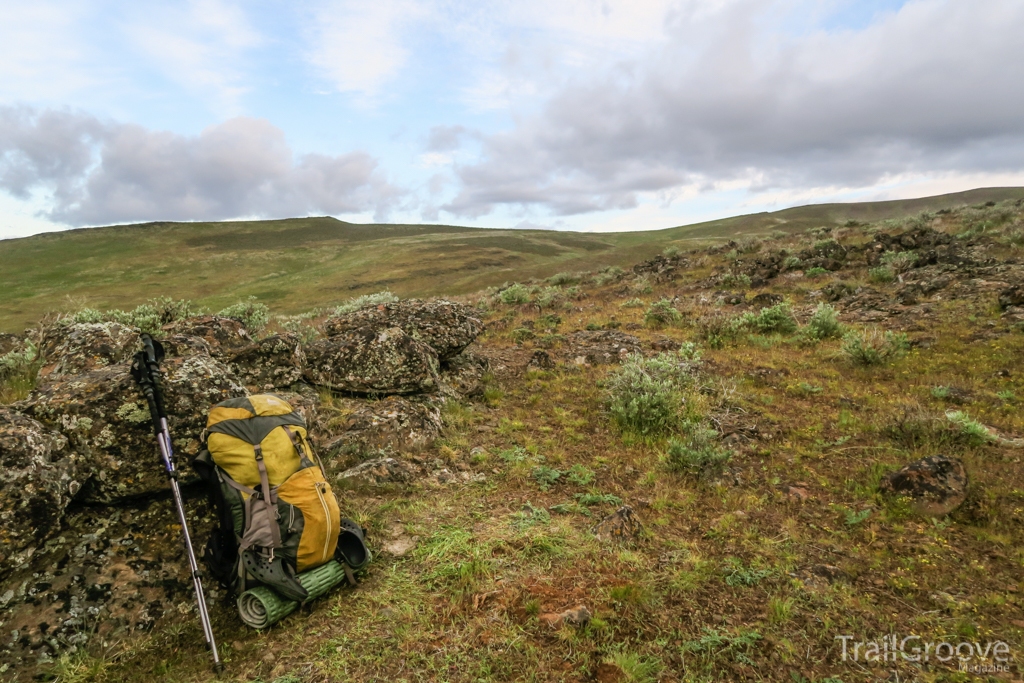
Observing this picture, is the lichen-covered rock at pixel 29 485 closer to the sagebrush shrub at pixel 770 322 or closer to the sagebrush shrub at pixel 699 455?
the sagebrush shrub at pixel 699 455

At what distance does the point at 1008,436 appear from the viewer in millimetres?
7121

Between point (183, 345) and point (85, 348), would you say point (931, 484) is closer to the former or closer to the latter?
point (183, 345)

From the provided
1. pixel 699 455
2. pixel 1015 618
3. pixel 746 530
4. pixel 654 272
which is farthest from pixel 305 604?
pixel 654 272

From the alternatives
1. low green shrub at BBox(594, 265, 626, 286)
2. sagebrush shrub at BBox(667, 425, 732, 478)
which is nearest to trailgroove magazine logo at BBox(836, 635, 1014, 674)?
sagebrush shrub at BBox(667, 425, 732, 478)

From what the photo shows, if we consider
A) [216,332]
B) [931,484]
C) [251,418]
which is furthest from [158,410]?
[931,484]

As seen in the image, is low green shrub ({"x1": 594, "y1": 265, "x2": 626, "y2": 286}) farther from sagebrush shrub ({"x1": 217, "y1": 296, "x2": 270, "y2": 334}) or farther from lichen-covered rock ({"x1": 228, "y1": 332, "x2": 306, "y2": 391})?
lichen-covered rock ({"x1": 228, "y1": 332, "x2": 306, "y2": 391})

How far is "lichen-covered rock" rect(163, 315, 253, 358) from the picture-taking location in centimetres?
845

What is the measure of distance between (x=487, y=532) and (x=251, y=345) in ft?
18.7

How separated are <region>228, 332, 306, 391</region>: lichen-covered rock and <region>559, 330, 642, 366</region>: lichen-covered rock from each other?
6718mm

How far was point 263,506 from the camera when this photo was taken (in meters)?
4.46

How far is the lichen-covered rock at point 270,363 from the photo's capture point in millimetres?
8293

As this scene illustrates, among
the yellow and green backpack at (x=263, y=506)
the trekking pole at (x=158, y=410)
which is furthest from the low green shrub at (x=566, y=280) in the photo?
the yellow and green backpack at (x=263, y=506)

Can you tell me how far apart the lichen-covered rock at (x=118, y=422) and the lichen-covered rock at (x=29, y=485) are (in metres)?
0.24

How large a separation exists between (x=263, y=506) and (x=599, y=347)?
10219 mm
